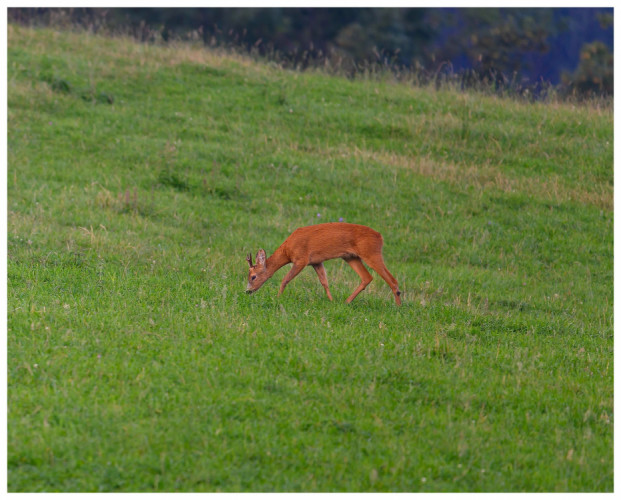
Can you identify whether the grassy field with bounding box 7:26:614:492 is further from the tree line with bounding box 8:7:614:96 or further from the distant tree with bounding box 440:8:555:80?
the distant tree with bounding box 440:8:555:80

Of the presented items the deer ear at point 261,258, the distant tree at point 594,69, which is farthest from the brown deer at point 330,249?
the distant tree at point 594,69

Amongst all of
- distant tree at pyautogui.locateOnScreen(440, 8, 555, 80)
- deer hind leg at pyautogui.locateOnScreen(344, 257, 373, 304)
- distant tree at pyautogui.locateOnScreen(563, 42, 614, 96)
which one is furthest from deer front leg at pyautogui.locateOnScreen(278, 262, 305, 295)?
distant tree at pyautogui.locateOnScreen(563, 42, 614, 96)

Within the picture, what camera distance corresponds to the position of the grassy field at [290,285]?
5.56m

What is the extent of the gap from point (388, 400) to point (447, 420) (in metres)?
0.50

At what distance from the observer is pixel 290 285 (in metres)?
10.1

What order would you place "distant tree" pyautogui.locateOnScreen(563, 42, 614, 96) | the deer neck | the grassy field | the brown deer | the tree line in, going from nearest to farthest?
the grassy field
the brown deer
the deer neck
"distant tree" pyautogui.locateOnScreen(563, 42, 614, 96)
the tree line

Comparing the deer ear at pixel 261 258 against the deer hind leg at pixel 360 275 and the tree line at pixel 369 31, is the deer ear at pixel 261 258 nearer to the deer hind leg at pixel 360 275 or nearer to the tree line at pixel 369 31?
the deer hind leg at pixel 360 275

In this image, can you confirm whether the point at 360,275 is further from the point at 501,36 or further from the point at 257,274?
the point at 501,36

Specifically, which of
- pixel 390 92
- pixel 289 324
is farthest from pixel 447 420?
pixel 390 92

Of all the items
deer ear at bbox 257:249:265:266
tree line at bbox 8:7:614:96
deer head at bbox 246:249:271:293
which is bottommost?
deer head at bbox 246:249:271:293

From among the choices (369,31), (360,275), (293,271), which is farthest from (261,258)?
(369,31)

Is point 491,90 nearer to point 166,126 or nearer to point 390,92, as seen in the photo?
point 390,92

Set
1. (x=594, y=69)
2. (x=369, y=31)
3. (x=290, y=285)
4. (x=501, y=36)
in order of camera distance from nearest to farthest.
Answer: (x=290, y=285)
(x=594, y=69)
(x=369, y=31)
(x=501, y=36)

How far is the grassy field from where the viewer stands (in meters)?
5.56
